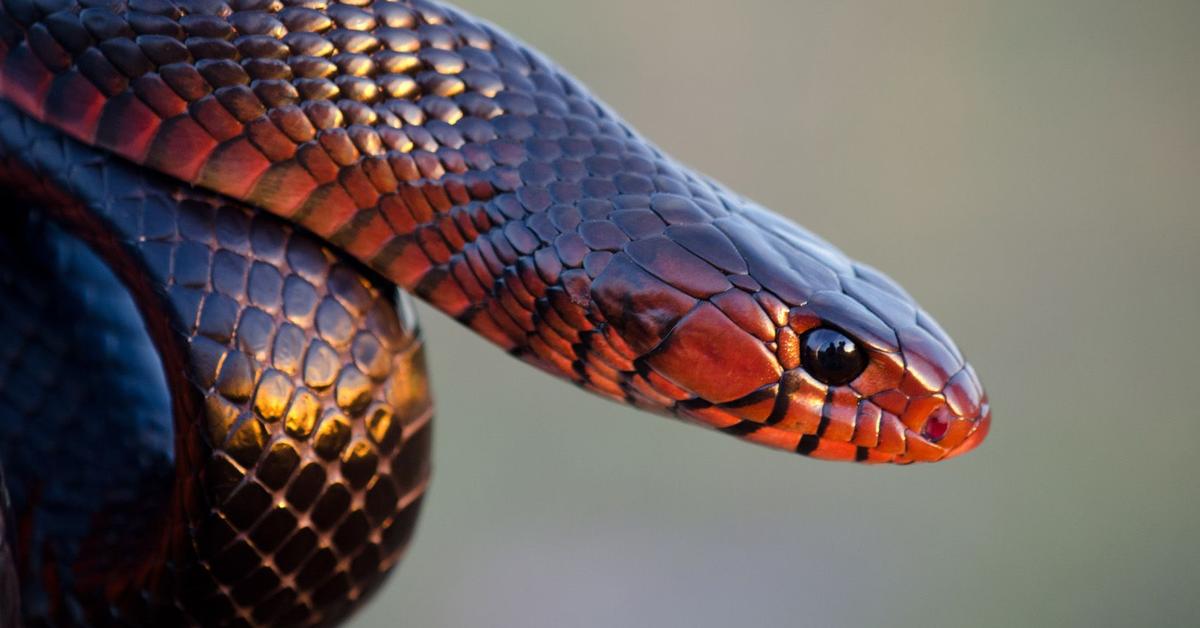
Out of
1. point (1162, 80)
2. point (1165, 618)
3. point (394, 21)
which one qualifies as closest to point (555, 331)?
point (394, 21)

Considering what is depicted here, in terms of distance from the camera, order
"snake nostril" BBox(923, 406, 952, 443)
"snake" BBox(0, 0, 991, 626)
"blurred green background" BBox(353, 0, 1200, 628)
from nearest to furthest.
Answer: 1. "snake" BBox(0, 0, 991, 626)
2. "snake nostril" BBox(923, 406, 952, 443)
3. "blurred green background" BBox(353, 0, 1200, 628)

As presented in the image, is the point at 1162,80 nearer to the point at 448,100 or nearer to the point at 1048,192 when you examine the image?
the point at 1048,192

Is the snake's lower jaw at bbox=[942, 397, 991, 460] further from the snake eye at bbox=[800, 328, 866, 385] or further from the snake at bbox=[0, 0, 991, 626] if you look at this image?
the snake eye at bbox=[800, 328, 866, 385]

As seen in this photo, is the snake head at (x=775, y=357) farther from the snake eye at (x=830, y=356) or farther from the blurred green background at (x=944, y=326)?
the blurred green background at (x=944, y=326)

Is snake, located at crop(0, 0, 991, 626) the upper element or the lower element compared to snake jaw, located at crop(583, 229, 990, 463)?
lower

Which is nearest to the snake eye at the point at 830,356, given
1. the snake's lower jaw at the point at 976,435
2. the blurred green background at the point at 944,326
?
the snake's lower jaw at the point at 976,435

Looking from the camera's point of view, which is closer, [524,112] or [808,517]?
[524,112]

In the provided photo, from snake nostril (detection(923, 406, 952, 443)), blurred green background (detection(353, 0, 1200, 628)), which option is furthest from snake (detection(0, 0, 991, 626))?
blurred green background (detection(353, 0, 1200, 628))
